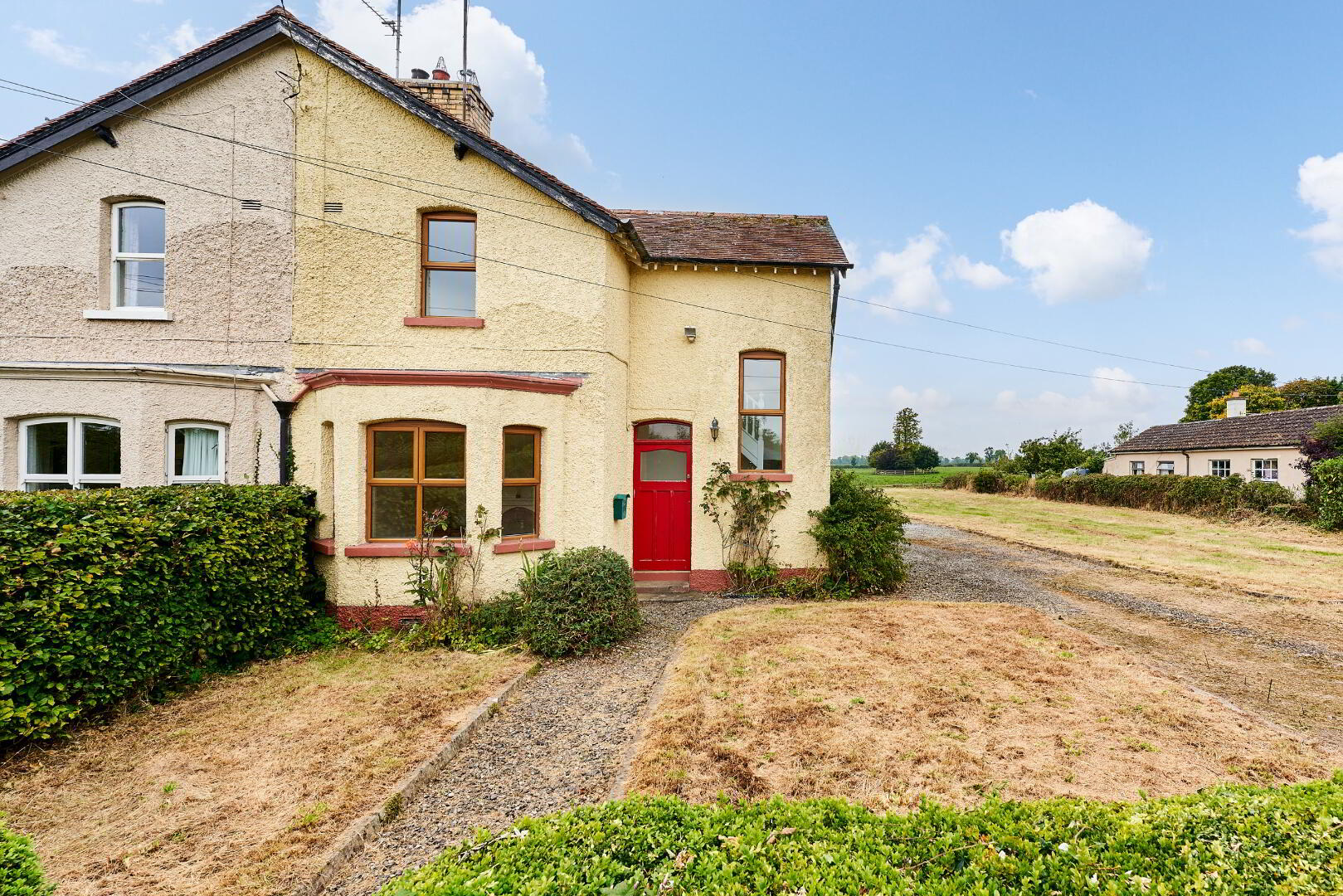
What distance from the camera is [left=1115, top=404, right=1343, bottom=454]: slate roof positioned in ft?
89.8

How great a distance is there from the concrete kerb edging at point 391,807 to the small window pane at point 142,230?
8686 millimetres

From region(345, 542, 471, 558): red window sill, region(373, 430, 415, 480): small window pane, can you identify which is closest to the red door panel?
region(345, 542, 471, 558): red window sill

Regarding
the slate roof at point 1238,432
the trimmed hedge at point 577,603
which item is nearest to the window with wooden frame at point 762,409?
the trimmed hedge at point 577,603

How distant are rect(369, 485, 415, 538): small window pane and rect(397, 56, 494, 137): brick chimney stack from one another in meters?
6.42

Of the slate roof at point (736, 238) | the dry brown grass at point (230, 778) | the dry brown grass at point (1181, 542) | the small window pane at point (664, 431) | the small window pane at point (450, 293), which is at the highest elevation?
the slate roof at point (736, 238)

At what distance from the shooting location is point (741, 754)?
4.50m

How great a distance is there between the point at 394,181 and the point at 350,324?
90.1 inches

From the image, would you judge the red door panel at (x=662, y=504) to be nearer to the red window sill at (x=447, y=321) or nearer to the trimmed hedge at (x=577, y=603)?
the trimmed hedge at (x=577, y=603)

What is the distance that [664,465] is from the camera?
10.7 metres

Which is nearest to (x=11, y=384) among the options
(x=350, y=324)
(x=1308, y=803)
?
(x=350, y=324)

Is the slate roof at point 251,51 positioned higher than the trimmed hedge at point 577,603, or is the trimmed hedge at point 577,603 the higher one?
the slate roof at point 251,51

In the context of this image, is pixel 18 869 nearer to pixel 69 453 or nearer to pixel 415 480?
pixel 415 480

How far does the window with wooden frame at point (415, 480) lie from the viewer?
7824 mm

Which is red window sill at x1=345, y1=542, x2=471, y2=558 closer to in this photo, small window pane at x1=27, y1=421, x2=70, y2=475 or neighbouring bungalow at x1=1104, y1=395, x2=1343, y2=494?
small window pane at x1=27, y1=421, x2=70, y2=475
